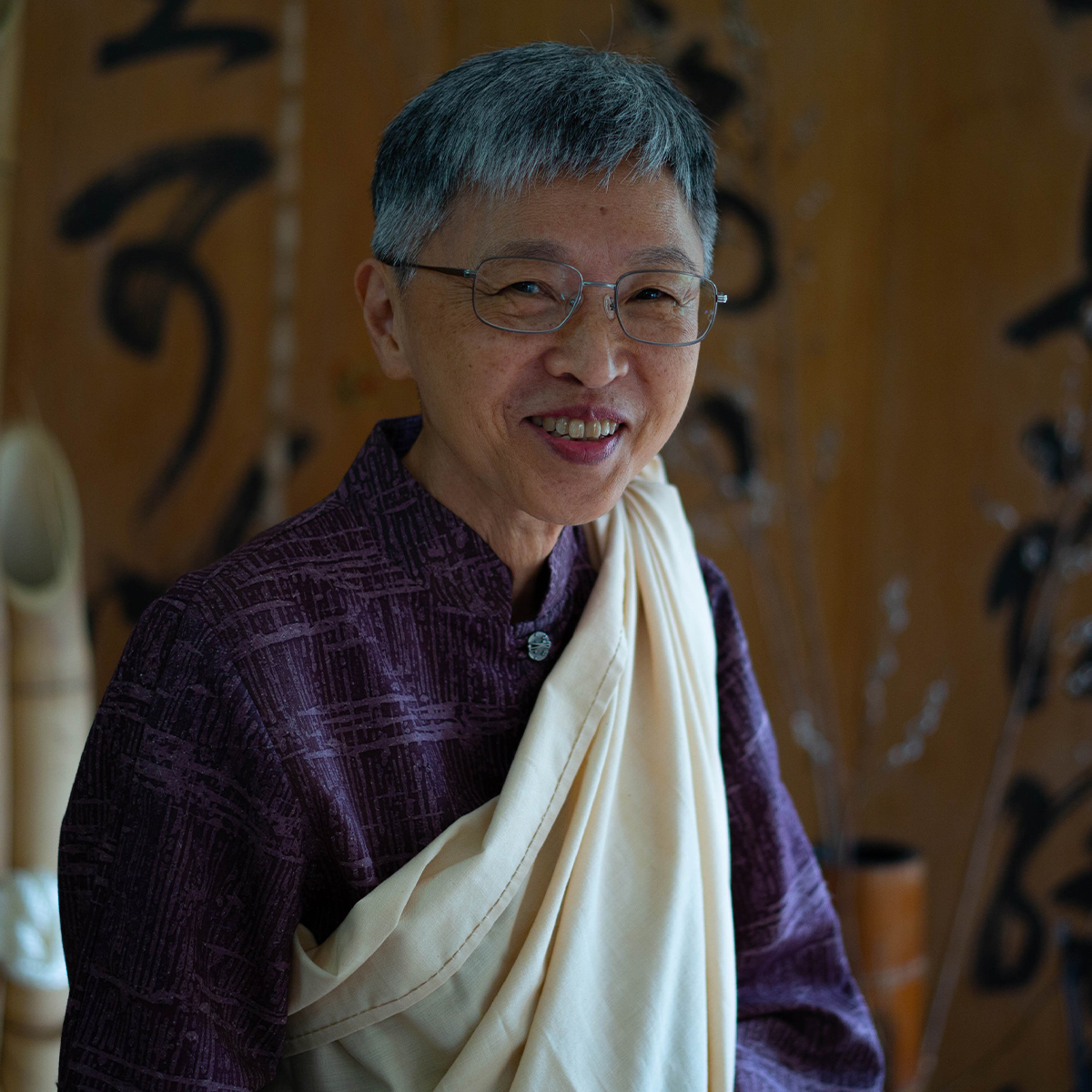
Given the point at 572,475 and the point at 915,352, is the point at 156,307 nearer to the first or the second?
the point at 572,475

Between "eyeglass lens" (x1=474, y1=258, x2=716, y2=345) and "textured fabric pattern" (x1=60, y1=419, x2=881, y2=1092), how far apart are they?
21 cm

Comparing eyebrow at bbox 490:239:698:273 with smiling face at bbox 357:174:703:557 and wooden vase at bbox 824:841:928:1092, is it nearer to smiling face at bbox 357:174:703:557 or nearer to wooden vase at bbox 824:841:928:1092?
smiling face at bbox 357:174:703:557

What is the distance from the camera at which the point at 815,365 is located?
2711 mm

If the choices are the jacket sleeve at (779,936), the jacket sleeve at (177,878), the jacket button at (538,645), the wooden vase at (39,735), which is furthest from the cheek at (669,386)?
the wooden vase at (39,735)

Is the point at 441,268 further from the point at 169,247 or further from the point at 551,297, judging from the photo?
the point at 169,247

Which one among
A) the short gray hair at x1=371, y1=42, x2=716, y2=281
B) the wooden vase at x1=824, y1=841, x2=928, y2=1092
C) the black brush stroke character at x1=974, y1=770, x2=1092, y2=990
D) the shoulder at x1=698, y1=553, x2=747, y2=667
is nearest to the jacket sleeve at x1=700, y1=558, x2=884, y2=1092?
the shoulder at x1=698, y1=553, x2=747, y2=667

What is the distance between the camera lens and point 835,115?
2668 mm

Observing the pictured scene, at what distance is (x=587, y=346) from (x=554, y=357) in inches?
1.3

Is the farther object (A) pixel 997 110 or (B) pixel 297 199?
(A) pixel 997 110

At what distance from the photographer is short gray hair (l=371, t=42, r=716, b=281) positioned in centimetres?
97

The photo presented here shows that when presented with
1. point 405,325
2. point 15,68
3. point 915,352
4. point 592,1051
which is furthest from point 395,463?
point 915,352

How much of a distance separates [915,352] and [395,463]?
193cm

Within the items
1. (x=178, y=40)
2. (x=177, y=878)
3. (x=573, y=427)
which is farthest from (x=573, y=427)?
(x=178, y=40)

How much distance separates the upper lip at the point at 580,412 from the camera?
39.7 inches
